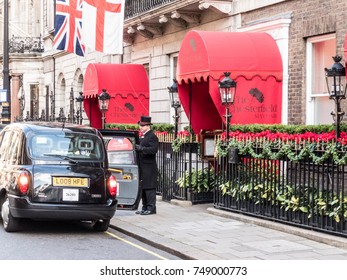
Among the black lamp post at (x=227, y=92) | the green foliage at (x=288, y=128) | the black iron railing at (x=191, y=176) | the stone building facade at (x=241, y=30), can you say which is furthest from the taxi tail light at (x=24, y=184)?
the stone building facade at (x=241, y=30)

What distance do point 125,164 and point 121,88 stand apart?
409 inches

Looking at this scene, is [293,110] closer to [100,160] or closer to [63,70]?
[100,160]

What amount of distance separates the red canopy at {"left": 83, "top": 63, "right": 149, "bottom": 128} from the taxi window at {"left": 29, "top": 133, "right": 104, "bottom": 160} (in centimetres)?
1135

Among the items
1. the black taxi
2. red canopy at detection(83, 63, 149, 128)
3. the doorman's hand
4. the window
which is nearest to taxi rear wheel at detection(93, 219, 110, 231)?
the black taxi

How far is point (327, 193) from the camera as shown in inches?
419

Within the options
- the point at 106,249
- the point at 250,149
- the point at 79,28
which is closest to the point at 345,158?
the point at 250,149

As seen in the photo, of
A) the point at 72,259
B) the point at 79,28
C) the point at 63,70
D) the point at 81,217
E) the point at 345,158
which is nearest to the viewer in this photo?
the point at 72,259

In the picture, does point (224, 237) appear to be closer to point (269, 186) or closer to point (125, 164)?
point (269, 186)

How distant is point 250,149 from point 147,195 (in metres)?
2.37

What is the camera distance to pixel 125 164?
13.5 m

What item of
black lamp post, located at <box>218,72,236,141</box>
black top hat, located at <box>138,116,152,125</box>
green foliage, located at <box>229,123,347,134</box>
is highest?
black lamp post, located at <box>218,72,236,141</box>

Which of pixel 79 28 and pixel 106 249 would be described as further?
pixel 79 28

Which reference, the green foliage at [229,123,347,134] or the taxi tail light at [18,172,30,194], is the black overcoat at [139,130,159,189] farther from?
the taxi tail light at [18,172,30,194]

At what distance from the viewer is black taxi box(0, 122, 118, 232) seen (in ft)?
36.5
